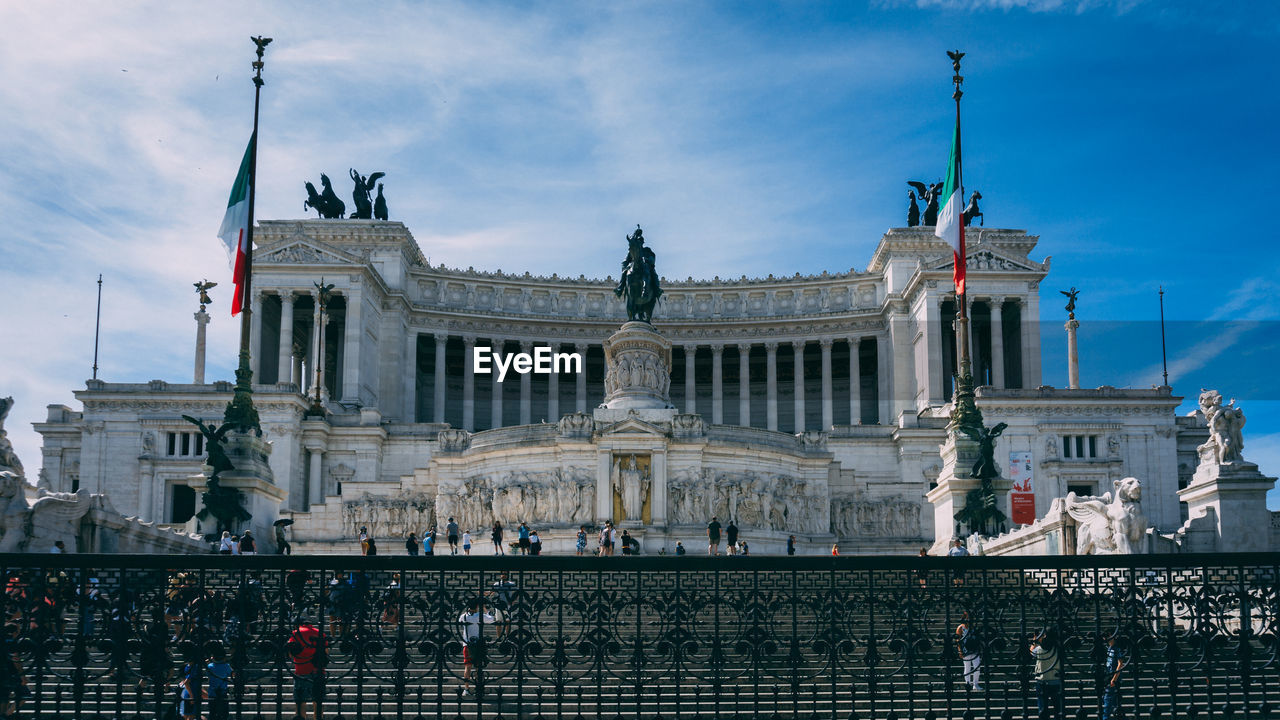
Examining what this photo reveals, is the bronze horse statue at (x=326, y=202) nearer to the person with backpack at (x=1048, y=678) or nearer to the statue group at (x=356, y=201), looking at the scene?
the statue group at (x=356, y=201)

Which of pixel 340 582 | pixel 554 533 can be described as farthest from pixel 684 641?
pixel 554 533

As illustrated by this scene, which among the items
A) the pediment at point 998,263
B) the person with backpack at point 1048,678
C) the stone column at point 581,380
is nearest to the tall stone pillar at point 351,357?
the stone column at point 581,380

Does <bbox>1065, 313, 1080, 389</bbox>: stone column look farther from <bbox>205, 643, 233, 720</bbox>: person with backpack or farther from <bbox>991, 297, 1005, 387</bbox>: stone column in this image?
<bbox>205, 643, 233, 720</bbox>: person with backpack

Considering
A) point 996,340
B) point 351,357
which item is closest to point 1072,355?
point 996,340

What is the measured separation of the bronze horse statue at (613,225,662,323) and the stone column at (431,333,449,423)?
27.7 meters

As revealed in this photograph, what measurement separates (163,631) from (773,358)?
70010 millimetres

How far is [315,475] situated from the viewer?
61.5 metres

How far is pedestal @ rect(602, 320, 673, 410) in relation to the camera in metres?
51.7

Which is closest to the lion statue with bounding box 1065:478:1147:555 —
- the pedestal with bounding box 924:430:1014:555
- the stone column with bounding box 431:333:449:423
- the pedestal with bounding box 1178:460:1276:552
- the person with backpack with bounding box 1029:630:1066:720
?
the pedestal with bounding box 1178:460:1276:552

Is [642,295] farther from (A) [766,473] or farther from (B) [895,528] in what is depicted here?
(B) [895,528]

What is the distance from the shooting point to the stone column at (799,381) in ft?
A: 265

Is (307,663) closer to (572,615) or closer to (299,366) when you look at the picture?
(572,615)

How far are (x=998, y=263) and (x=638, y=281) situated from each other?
29.9m

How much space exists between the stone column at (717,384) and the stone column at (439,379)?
56.6ft
